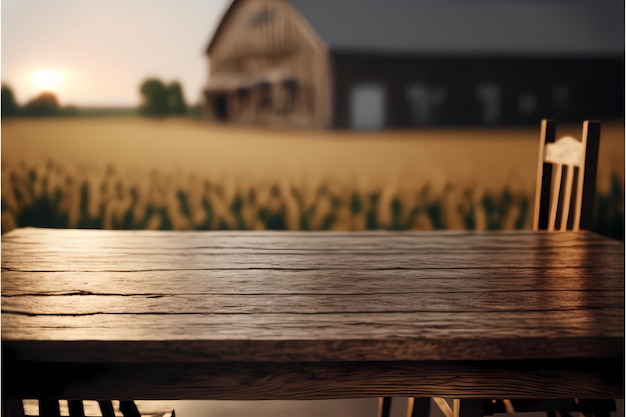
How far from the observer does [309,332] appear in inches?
38.1

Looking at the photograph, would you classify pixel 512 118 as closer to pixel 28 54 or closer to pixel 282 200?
pixel 282 200

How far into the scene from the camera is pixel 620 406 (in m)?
2.52

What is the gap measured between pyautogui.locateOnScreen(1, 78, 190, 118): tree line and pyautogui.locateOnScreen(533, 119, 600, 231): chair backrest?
372cm

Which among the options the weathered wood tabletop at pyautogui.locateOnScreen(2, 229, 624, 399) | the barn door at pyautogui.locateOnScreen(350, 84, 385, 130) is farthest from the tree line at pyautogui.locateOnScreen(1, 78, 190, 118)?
the weathered wood tabletop at pyautogui.locateOnScreen(2, 229, 624, 399)

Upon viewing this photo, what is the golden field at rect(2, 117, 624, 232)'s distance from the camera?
388 cm

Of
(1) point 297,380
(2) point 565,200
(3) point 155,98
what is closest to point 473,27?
(3) point 155,98

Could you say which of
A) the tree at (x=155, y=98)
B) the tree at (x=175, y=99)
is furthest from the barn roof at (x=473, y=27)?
the tree at (x=155, y=98)

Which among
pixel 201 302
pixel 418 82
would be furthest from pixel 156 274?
pixel 418 82

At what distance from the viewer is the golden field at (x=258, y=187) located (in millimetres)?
A: 3879

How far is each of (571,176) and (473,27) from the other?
6344 mm

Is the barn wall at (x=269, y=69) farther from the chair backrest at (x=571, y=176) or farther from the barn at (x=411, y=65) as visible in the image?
the chair backrest at (x=571, y=176)

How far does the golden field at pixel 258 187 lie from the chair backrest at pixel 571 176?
166 centimetres

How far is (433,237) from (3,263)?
1.11m

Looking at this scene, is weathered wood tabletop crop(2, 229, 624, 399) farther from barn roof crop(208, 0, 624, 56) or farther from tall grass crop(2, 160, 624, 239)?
barn roof crop(208, 0, 624, 56)
